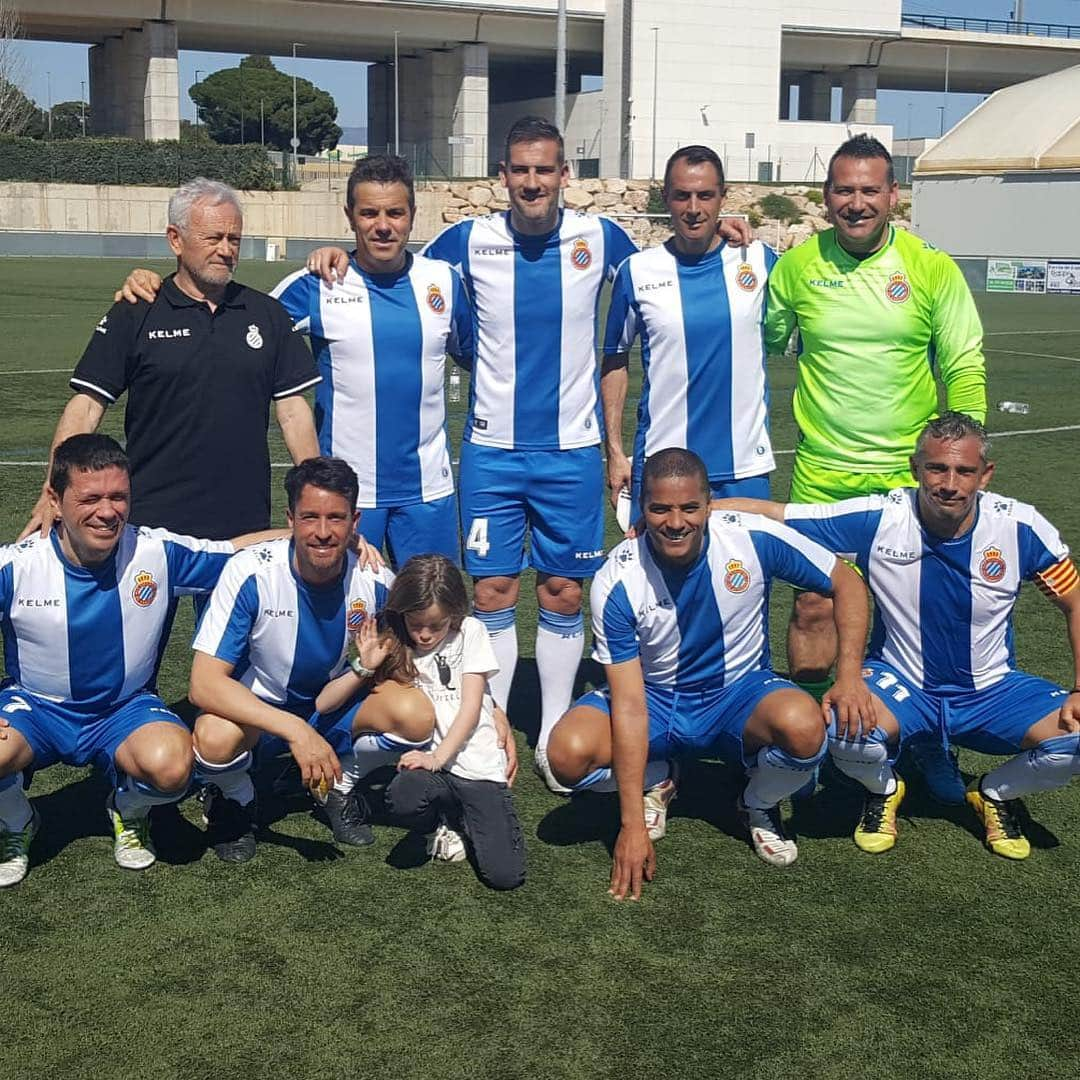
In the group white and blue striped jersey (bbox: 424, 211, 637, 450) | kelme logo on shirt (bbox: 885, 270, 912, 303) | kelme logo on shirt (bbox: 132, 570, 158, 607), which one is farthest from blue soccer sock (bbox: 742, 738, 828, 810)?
kelme logo on shirt (bbox: 132, 570, 158, 607)

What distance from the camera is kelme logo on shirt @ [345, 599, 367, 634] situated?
4.58m

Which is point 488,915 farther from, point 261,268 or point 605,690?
point 261,268

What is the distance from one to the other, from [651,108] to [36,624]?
56.0 metres

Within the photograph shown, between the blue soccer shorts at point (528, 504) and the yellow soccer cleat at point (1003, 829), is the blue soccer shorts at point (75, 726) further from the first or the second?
the yellow soccer cleat at point (1003, 829)

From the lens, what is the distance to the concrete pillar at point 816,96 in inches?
2633

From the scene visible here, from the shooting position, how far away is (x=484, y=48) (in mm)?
58000

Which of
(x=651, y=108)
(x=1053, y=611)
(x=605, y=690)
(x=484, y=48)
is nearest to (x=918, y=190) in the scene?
(x=651, y=108)

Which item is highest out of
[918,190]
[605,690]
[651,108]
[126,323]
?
[651,108]

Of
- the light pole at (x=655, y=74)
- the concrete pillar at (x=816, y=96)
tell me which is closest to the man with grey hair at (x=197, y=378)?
the light pole at (x=655, y=74)

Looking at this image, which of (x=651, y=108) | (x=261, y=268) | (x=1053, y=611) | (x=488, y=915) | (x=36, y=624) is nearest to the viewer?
(x=488, y=915)

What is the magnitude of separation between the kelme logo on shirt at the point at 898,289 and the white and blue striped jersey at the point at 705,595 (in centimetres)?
109

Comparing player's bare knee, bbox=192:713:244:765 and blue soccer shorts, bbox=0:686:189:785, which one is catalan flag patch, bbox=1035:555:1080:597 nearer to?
player's bare knee, bbox=192:713:244:765

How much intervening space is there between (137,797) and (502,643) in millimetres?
1597

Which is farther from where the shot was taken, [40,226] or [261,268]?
[40,226]
